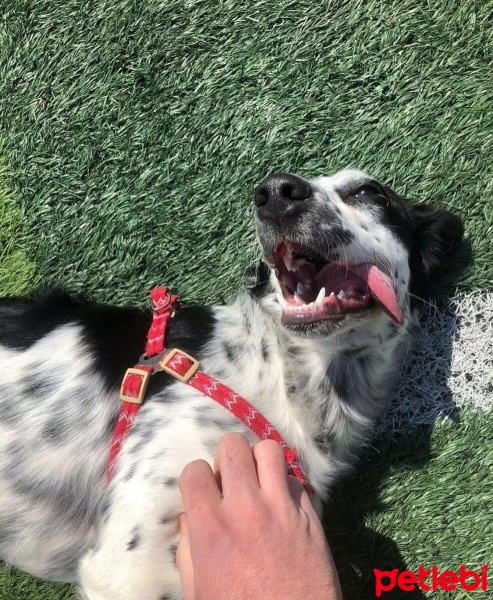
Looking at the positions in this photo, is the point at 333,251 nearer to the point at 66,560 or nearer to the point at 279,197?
the point at 279,197

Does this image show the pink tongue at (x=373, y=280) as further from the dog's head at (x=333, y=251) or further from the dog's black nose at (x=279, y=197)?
the dog's black nose at (x=279, y=197)

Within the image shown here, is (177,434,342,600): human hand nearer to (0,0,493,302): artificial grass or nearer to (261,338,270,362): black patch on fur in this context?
(261,338,270,362): black patch on fur

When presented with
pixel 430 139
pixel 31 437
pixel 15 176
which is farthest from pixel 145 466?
pixel 430 139

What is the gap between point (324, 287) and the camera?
2.30 m

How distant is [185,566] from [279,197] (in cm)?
133

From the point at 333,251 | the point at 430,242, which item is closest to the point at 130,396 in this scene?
the point at 333,251

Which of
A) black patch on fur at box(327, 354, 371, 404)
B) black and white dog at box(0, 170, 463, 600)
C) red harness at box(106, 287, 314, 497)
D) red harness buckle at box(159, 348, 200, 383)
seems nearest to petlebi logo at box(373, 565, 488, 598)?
black and white dog at box(0, 170, 463, 600)

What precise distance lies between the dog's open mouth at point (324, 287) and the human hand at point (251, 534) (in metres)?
0.55

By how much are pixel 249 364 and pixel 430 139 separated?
162 cm

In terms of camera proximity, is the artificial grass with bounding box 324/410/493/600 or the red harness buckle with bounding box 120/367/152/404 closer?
the red harness buckle with bounding box 120/367/152/404

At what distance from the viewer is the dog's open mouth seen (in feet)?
7.21

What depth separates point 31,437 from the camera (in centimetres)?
246

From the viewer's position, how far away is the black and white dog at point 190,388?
2227 mm

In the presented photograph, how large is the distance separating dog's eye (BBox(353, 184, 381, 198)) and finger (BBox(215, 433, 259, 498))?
1223 mm
